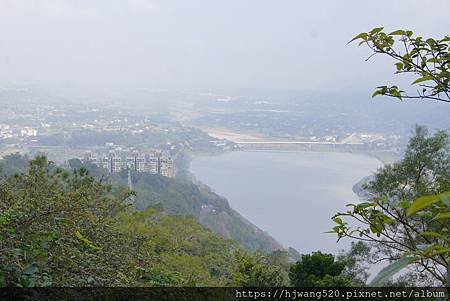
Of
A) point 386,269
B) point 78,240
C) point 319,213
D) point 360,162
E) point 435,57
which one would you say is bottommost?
point 319,213

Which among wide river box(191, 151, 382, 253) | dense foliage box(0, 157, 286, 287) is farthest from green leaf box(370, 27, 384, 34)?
wide river box(191, 151, 382, 253)

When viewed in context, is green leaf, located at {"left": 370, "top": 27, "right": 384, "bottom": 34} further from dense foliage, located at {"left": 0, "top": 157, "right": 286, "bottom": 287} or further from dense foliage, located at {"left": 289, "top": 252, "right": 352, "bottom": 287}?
dense foliage, located at {"left": 289, "top": 252, "right": 352, "bottom": 287}

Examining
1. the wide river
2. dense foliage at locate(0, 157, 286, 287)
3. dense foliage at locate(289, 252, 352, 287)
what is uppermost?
dense foliage at locate(0, 157, 286, 287)

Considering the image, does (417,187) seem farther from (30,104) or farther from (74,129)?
(30,104)

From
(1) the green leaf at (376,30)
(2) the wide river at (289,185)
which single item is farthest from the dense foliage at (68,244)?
(2) the wide river at (289,185)

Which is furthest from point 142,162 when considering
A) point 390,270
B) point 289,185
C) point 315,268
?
point 390,270

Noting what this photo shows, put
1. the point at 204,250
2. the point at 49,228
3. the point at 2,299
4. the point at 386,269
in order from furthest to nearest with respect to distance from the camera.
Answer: the point at 204,250 → the point at 49,228 → the point at 2,299 → the point at 386,269

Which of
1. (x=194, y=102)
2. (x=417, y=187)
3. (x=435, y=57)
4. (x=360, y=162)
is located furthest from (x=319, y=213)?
(x=194, y=102)

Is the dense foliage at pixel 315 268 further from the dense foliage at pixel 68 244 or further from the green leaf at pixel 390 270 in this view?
the green leaf at pixel 390 270
